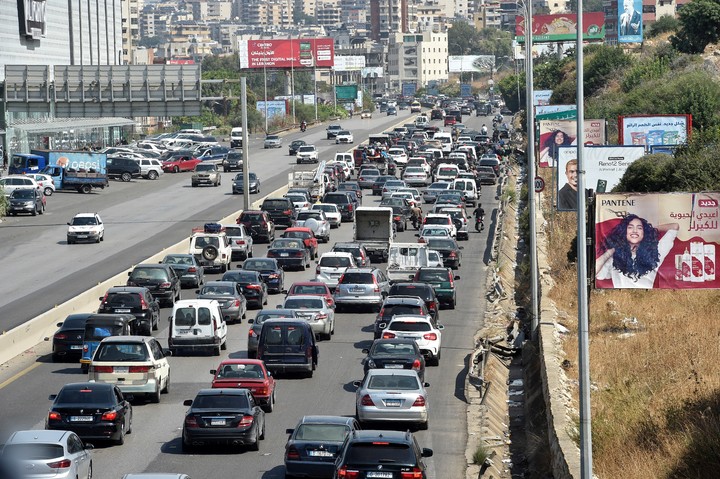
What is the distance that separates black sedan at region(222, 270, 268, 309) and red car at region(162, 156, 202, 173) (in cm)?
5581

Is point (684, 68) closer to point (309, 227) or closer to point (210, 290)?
point (309, 227)

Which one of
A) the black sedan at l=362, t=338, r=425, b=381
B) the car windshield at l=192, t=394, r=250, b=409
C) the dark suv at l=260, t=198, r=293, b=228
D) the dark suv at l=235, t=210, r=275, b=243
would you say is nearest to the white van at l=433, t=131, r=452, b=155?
the dark suv at l=260, t=198, r=293, b=228

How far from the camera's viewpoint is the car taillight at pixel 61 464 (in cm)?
1978

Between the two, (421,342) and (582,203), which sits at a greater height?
(582,203)

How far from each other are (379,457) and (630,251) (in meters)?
12.5

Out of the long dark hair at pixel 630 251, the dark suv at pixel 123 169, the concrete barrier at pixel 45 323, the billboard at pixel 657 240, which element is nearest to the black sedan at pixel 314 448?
the billboard at pixel 657 240

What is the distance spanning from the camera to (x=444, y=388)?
31.3 meters

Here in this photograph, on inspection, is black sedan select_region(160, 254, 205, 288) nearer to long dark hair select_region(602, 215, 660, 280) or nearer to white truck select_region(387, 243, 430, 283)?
white truck select_region(387, 243, 430, 283)

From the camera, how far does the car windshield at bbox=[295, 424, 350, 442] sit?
72.5 ft

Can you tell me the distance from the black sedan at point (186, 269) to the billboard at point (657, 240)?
61.5 feet

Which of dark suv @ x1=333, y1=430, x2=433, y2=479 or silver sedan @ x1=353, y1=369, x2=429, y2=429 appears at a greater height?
dark suv @ x1=333, y1=430, x2=433, y2=479

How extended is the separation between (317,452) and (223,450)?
361cm

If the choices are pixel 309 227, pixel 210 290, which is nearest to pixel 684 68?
pixel 309 227

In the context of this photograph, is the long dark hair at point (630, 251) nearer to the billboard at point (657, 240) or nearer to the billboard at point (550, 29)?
the billboard at point (657, 240)
